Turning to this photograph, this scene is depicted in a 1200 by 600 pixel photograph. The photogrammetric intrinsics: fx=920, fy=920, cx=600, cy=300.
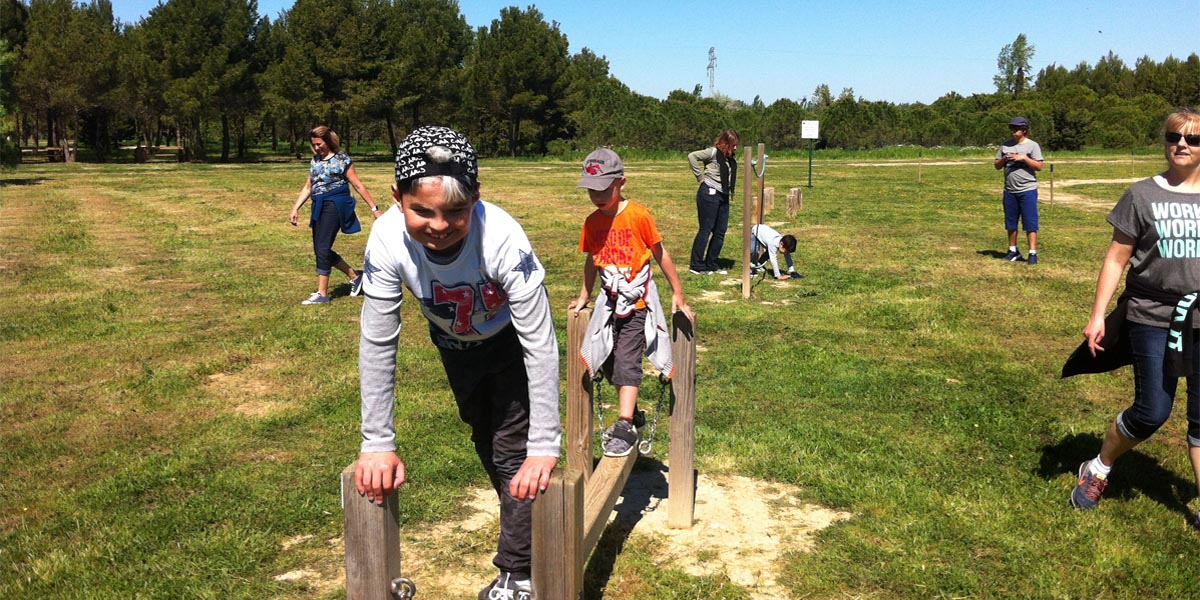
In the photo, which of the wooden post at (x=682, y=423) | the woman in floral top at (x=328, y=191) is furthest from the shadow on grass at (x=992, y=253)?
the wooden post at (x=682, y=423)

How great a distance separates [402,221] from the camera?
9.00ft

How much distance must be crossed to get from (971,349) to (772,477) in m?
3.74

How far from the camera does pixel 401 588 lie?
7.81 feet

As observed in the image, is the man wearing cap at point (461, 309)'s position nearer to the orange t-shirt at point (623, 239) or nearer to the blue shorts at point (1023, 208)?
the orange t-shirt at point (623, 239)

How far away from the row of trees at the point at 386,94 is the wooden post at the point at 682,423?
164 ft

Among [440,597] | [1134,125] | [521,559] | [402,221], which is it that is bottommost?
[440,597]

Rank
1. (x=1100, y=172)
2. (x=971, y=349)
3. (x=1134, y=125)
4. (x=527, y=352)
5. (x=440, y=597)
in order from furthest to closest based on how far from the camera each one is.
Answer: (x=1134, y=125)
(x=1100, y=172)
(x=971, y=349)
(x=440, y=597)
(x=527, y=352)

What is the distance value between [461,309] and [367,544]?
851mm

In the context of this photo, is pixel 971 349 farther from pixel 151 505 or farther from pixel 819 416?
pixel 151 505

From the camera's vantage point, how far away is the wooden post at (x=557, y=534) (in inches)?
94.7

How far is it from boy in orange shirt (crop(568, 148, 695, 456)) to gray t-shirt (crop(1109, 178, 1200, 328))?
209cm

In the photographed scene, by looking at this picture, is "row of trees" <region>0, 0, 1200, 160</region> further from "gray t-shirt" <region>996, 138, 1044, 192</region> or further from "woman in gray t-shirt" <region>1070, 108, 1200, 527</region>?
"woman in gray t-shirt" <region>1070, 108, 1200, 527</region>

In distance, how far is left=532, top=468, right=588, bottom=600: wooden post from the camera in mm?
2406

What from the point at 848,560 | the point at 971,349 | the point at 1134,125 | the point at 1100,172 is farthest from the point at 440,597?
the point at 1134,125
